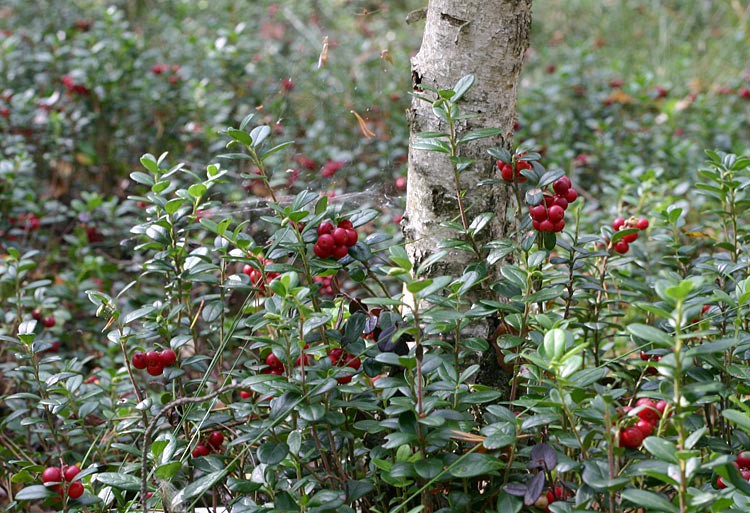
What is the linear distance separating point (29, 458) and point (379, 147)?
232cm

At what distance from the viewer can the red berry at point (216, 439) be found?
1.70m

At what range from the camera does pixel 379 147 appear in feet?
12.4

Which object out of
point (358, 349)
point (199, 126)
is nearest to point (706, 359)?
point (358, 349)

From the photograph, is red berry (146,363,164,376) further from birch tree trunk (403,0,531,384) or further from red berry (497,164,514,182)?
red berry (497,164,514,182)

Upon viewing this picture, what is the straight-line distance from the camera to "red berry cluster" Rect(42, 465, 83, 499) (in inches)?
59.8

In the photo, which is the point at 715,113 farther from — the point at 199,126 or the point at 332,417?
the point at 332,417

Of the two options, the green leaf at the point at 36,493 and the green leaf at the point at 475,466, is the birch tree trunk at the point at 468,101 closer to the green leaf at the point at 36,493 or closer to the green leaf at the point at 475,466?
the green leaf at the point at 475,466

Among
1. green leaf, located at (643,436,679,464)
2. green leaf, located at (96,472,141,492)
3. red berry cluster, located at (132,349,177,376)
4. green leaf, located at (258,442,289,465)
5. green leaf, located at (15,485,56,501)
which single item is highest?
green leaf, located at (643,436,679,464)

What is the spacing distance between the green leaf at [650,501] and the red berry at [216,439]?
0.91 metres

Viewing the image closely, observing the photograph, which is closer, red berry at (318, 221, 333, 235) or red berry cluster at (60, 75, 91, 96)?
red berry at (318, 221, 333, 235)

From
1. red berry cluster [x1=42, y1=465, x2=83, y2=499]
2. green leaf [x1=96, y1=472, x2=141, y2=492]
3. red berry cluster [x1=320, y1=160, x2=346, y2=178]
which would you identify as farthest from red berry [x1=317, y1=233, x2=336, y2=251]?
red berry cluster [x1=320, y1=160, x2=346, y2=178]

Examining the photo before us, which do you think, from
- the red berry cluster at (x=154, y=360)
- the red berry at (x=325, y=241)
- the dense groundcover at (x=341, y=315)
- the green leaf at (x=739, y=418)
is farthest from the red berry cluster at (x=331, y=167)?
the green leaf at (x=739, y=418)

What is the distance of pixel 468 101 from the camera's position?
1.80 metres

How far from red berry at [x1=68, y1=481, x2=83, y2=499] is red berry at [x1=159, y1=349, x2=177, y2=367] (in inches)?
12.3
